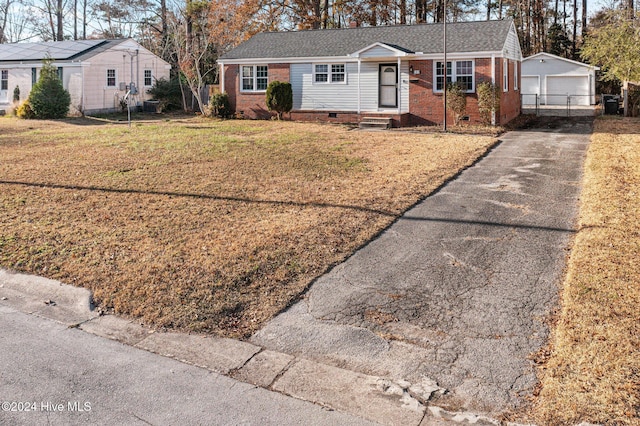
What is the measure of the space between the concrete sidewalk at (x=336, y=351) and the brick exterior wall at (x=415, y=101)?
15976mm

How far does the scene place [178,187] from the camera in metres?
10.5

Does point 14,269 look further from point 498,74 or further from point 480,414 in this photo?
point 498,74

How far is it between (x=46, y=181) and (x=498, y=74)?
16.9 metres

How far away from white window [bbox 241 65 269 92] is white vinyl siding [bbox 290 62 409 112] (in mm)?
1424

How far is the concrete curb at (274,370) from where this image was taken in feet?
12.0

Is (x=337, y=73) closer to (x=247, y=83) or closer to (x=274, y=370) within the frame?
(x=247, y=83)

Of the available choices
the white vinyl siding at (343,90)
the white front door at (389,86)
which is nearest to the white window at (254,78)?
the white vinyl siding at (343,90)

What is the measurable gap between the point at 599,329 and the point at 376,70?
20512 mm

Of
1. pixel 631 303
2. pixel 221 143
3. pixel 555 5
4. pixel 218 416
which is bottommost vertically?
pixel 218 416

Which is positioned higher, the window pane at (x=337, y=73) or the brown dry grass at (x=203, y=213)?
the window pane at (x=337, y=73)

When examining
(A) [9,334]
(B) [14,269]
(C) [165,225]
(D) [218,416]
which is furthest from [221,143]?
(D) [218,416]

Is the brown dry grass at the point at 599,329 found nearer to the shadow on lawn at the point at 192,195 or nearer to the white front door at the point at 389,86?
the shadow on lawn at the point at 192,195

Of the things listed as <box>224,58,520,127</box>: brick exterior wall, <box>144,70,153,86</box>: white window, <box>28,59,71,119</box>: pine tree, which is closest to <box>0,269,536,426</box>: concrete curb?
<box>224,58,520,127</box>: brick exterior wall

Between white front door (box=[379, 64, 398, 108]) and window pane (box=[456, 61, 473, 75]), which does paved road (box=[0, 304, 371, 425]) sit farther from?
white front door (box=[379, 64, 398, 108])
